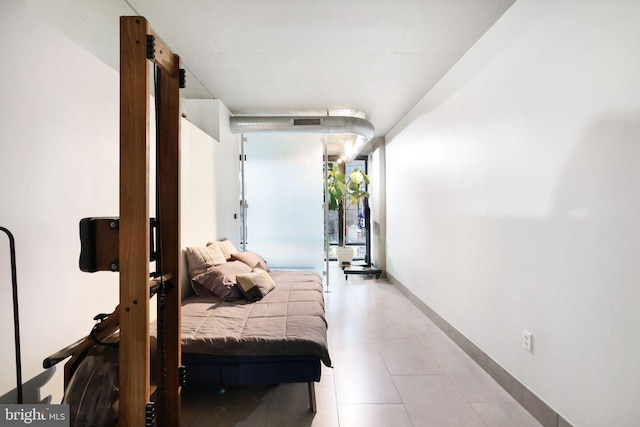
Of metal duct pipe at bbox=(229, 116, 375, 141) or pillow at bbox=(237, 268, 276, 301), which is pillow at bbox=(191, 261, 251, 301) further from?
metal duct pipe at bbox=(229, 116, 375, 141)

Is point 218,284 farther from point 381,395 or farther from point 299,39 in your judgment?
point 299,39

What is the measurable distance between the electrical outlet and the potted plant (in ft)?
13.5

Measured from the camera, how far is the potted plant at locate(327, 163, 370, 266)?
5.88 meters

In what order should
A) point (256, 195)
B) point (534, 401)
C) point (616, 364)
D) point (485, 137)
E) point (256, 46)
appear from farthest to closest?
point (256, 195) < point (256, 46) < point (485, 137) < point (534, 401) < point (616, 364)

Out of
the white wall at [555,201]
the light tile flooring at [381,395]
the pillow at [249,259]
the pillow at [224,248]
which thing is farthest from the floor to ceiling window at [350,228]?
the white wall at [555,201]

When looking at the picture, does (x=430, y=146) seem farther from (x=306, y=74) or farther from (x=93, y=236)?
(x=93, y=236)

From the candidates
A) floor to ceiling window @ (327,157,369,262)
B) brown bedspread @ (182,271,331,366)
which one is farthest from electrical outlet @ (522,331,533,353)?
floor to ceiling window @ (327,157,369,262)

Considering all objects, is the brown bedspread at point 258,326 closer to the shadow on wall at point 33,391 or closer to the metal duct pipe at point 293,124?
the shadow on wall at point 33,391

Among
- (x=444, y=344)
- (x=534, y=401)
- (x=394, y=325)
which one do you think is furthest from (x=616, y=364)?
(x=394, y=325)

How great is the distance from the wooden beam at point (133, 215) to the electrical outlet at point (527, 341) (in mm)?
2144

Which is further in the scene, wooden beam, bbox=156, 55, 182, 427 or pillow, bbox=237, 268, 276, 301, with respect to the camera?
pillow, bbox=237, 268, 276, 301

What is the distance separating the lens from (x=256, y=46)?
8.62 ft

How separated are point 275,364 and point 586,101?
7.50 feet

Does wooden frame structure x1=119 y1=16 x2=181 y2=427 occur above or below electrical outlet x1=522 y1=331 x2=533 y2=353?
above
